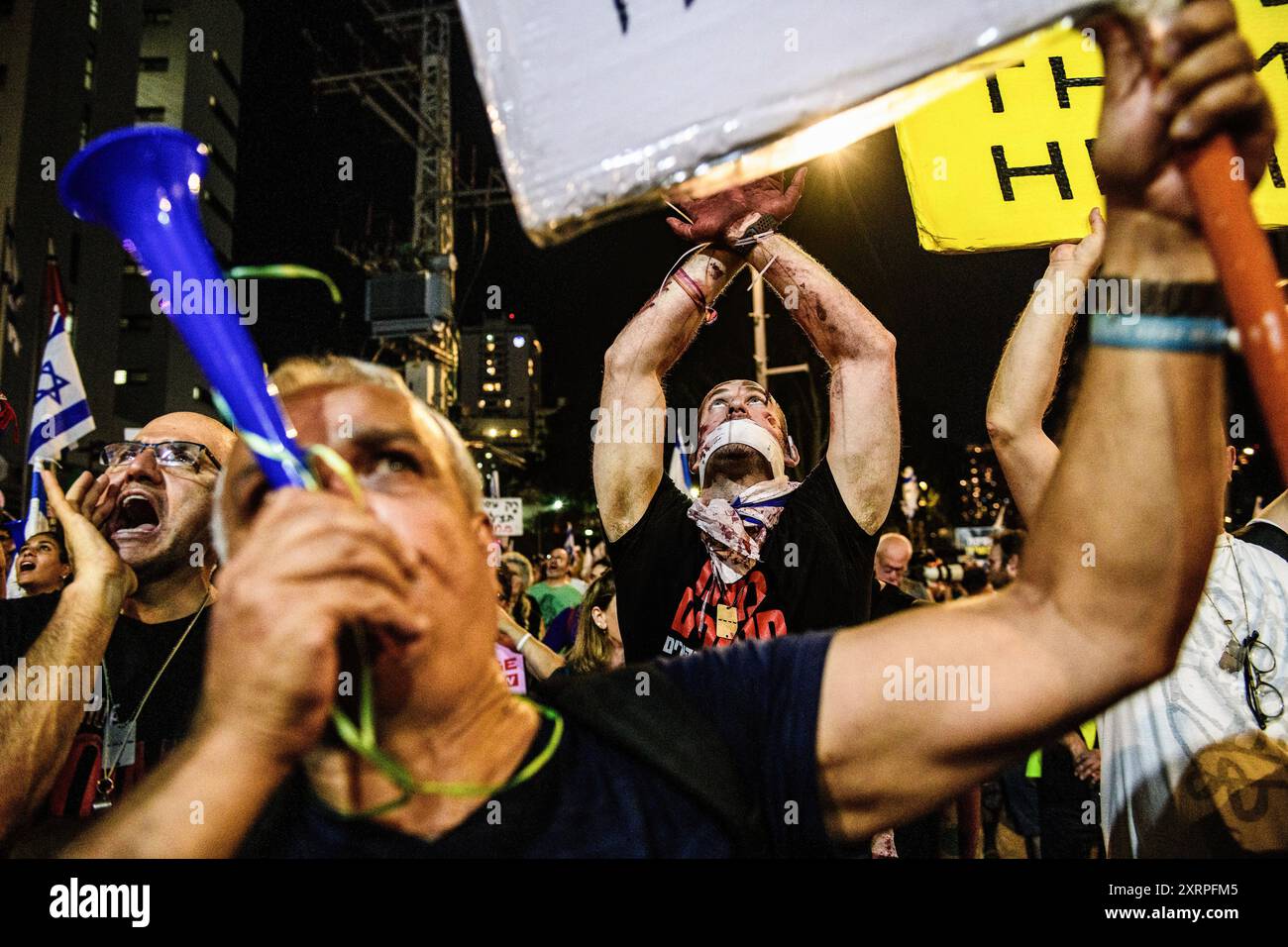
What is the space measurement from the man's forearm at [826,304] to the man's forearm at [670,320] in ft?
0.47

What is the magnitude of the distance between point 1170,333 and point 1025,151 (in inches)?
70.1

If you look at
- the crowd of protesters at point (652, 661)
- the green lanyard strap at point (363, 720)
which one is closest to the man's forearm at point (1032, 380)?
the crowd of protesters at point (652, 661)

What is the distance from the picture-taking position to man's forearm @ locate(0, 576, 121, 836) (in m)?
1.96

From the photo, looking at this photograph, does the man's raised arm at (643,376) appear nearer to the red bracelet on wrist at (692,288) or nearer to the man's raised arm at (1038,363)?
the red bracelet on wrist at (692,288)

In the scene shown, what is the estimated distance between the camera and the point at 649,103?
1171 millimetres

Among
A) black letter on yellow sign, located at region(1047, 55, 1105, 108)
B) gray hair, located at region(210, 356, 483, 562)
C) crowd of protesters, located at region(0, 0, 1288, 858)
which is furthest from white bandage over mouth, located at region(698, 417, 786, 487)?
gray hair, located at region(210, 356, 483, 562)

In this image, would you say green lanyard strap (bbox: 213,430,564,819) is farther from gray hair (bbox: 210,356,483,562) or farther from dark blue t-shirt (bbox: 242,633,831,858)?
gray hair (bbox: 210,356,483,562)

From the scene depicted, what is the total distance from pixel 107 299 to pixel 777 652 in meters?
37.6

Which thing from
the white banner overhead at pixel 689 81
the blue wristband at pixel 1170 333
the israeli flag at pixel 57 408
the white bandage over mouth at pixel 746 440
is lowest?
the blue wristband at pixel 1170 333

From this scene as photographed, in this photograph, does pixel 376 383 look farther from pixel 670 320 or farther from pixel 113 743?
pixel 113 743

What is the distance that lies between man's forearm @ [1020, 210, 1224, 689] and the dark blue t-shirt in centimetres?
43

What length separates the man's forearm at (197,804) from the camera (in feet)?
3.37

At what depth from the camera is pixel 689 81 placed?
116 cm

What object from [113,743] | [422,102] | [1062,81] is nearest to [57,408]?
[113,743]
